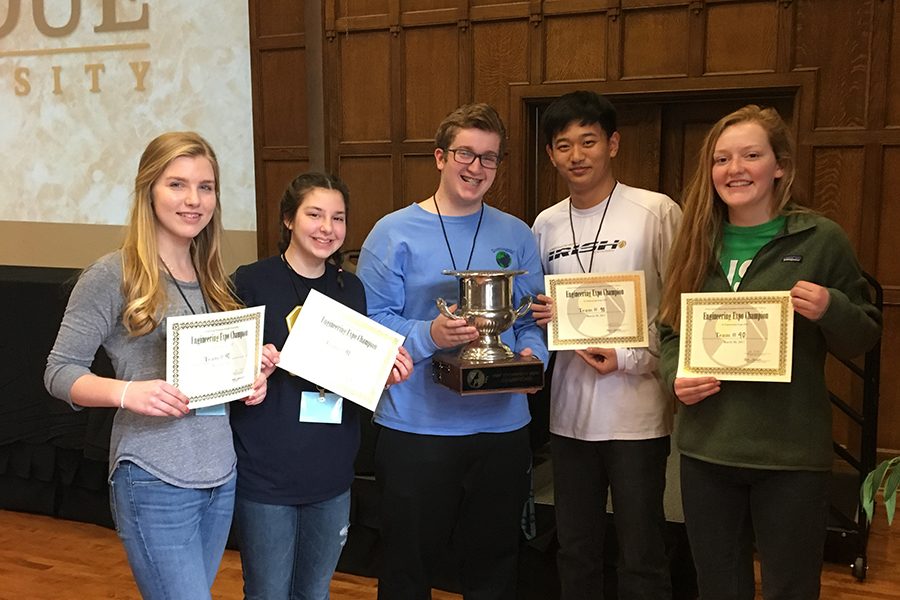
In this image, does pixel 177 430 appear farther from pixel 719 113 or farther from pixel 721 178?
pixel 719 113

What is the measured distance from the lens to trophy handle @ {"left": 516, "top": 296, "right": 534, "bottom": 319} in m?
1.97

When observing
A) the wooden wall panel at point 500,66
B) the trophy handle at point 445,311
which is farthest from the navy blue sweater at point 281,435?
the wooden wall panel at point 500,66

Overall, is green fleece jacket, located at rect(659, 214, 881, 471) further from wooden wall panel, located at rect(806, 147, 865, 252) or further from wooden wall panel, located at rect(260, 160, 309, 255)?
wooden wall panel, located at rect(260, 160, 309, 255)

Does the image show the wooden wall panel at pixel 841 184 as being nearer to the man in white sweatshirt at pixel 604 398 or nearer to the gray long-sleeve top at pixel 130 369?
the man in white sweatshirt at pixel 604 398

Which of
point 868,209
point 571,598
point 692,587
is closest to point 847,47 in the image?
point 868,209

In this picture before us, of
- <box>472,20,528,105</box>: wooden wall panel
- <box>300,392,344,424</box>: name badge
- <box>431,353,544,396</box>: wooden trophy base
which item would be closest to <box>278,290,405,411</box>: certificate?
<box>300,392,344,424</box>: name badge

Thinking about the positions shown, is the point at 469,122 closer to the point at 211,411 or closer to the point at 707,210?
the point at 707,210

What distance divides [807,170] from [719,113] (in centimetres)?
63

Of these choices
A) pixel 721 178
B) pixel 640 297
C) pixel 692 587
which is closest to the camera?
pixel 721 178

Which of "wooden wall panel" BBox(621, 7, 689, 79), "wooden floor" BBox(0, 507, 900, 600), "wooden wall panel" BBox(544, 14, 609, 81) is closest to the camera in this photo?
"wooden floor" BBox(0, 507, 900, 600)

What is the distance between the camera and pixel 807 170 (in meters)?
4.22

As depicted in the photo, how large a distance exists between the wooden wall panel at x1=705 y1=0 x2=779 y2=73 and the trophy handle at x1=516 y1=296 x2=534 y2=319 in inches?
115

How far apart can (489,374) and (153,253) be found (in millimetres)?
782

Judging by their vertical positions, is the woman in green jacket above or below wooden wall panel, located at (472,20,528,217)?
below
